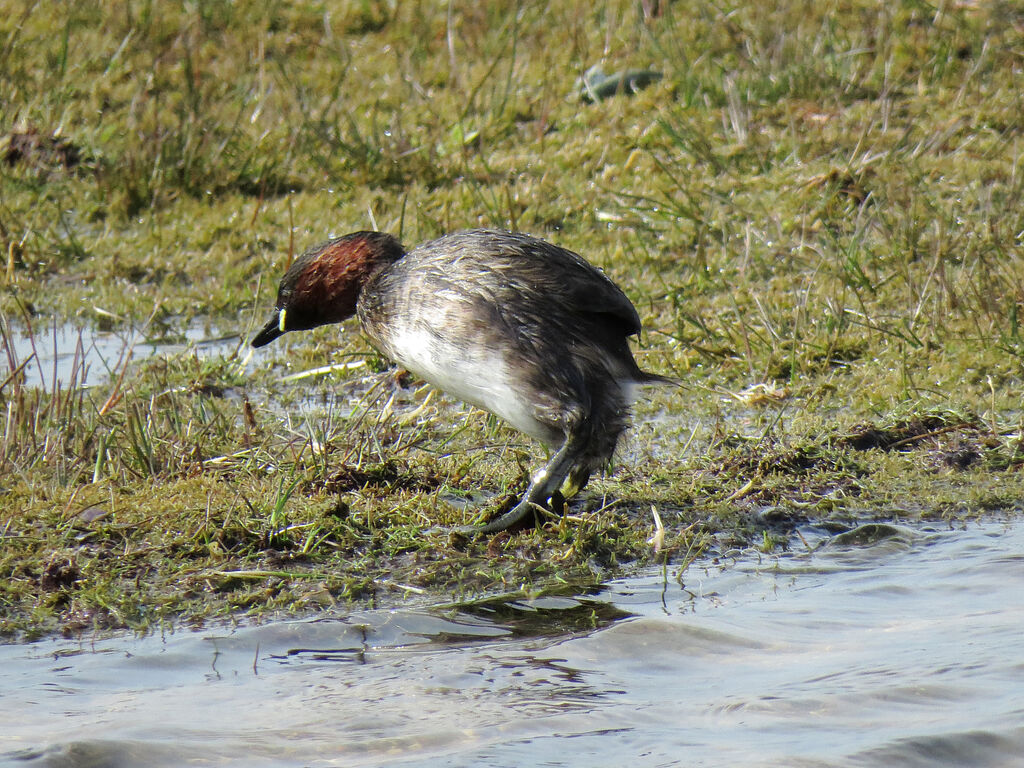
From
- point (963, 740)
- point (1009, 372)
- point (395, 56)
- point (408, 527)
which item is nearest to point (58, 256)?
point (395, 56)

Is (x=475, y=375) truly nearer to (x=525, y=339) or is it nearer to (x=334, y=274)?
(x=525, y=339)

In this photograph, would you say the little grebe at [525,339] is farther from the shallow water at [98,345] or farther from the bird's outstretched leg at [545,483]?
the shallow water at [98,345]

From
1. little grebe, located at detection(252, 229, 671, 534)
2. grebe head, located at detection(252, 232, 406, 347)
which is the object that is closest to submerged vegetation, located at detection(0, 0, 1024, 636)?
little grebe, located at detection(252, 229, 671, 534)

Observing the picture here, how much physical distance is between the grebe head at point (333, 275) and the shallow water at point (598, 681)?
1498 millimetres

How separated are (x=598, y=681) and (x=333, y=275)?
2082 millimetres

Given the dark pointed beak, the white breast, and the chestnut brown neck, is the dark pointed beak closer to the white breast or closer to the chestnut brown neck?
the chestnut brown neck

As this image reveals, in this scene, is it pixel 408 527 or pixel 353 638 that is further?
pixel 408 527

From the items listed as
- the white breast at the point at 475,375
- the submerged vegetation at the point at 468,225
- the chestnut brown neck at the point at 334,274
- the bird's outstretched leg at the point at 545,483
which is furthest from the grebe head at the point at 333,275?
the bird's outstretched leg at the point at 545,483

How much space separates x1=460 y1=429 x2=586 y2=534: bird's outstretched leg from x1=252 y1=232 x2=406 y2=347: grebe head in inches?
41.9

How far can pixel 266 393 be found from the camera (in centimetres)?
626

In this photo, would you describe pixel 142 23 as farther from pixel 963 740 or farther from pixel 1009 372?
pixel 963 740

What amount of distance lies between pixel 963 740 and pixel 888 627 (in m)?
0.67

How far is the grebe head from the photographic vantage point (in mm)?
5258

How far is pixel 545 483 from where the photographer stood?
4.62m
